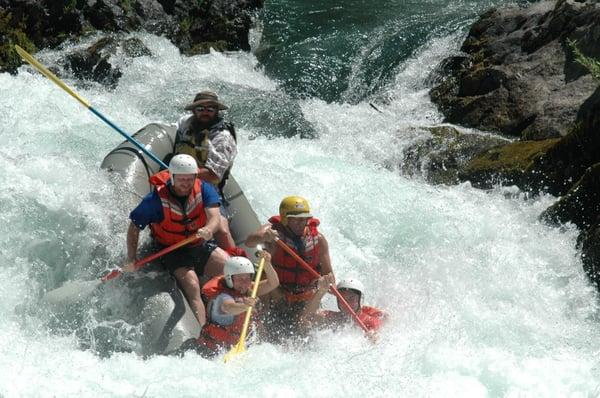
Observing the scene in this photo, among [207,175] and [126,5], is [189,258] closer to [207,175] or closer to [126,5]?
[207,175]

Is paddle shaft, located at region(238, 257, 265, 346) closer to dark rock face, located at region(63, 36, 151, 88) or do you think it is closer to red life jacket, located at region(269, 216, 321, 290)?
red life jacket, located at region(269, 216, 321, 290)

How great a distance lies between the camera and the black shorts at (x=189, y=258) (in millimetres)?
5863

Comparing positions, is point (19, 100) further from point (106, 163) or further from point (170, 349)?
point (170, 349)

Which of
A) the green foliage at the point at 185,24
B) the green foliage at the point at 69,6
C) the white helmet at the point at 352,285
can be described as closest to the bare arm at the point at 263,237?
the white helmet at the point at 352,285

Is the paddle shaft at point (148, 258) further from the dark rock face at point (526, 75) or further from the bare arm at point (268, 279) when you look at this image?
the dark rock face at point (526, 75)

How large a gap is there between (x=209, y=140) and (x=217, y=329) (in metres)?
1.81

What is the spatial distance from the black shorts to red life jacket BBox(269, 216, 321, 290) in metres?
0.52

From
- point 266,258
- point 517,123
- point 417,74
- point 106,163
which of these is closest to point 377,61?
point 417,74

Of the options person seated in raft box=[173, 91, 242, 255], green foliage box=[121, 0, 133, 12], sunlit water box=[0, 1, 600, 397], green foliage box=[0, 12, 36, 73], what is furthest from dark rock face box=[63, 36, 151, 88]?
person seated in raft box=[173, 91, 242, 255]

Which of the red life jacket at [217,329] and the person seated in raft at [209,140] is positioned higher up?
the person seated in raft at [209,140]

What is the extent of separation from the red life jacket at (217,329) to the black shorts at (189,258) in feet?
1.39

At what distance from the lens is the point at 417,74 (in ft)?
40.5

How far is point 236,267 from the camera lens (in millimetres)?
5328

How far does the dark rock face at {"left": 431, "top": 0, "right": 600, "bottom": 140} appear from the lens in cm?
1001
